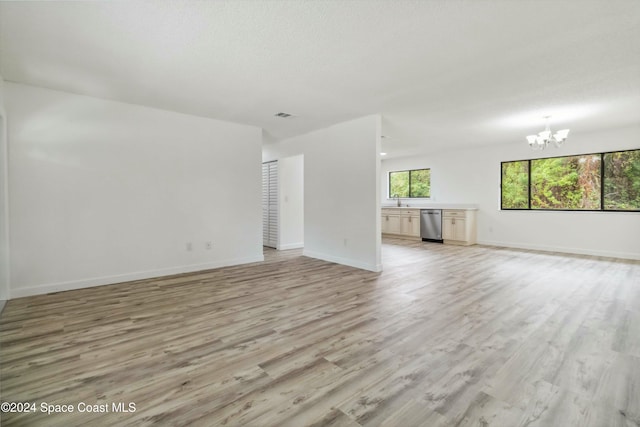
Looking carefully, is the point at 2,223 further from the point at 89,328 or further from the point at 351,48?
the point at 351,48

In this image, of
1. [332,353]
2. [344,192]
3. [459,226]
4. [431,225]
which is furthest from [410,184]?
[332,353]

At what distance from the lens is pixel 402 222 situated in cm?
861

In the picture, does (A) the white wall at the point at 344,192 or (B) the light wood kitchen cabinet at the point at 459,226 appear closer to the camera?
(A) the white wall at the point at 344,192

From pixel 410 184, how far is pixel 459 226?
93.0 inches

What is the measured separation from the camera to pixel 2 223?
3.26 metres

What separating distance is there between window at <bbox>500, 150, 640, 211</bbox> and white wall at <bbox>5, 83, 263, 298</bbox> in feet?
20.0

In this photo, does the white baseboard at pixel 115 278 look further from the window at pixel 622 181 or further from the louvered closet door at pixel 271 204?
the window at pixel 622 181

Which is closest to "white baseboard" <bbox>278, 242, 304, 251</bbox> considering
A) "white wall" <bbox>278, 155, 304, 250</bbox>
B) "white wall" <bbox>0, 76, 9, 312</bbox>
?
"white wall" <bbox>278, 155, 304, 250</bbox>

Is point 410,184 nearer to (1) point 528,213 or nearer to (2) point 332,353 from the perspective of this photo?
(1) point 528,213

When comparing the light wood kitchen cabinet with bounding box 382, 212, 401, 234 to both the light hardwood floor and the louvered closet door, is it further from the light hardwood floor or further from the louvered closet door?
the light hardwood floor

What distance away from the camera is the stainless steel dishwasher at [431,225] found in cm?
781

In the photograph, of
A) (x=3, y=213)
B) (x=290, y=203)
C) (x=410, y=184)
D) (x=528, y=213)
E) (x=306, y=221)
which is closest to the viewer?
(x=3, y=213)

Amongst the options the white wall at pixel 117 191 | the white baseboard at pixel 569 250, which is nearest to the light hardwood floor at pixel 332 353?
the white wall at pixel 117 191

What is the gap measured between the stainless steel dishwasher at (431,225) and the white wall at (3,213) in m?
7.92
